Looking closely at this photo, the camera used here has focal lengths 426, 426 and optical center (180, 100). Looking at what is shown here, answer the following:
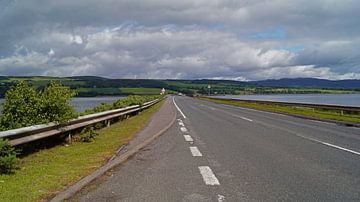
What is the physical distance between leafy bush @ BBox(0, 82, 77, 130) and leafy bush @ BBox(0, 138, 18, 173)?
116 inches

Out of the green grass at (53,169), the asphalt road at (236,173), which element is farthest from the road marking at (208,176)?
the green grass at (53,169)

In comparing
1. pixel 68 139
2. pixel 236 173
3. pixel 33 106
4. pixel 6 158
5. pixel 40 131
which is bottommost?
pixel 68 139

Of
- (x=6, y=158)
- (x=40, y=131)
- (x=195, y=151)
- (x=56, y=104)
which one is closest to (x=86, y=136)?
(x=56, y=104)

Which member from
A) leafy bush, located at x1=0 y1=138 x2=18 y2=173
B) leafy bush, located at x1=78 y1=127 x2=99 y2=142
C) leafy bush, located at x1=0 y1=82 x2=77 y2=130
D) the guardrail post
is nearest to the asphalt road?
leafy bush, located at x1=0 y1=138 x2=18 y2=173

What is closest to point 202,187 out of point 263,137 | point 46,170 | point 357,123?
point 46,170

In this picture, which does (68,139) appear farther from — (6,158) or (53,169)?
(6,158)

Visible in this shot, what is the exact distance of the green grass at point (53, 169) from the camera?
689cm

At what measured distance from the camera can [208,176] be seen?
26.9 feet

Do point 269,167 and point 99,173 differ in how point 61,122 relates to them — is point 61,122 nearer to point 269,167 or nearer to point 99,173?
point 99,173

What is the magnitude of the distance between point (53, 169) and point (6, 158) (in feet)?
3.40

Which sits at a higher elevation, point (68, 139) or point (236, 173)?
point (236, 173)

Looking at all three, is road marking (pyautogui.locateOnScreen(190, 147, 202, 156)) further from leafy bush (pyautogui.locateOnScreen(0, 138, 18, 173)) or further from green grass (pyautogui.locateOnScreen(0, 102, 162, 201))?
leafy bush (pyautogui.locateOnScreen(0, 138, 18, 173))

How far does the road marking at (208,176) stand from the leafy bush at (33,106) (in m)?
5.62

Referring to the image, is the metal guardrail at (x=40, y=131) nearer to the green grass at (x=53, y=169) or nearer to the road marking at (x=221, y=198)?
the green grass at (x=53, y=169)
